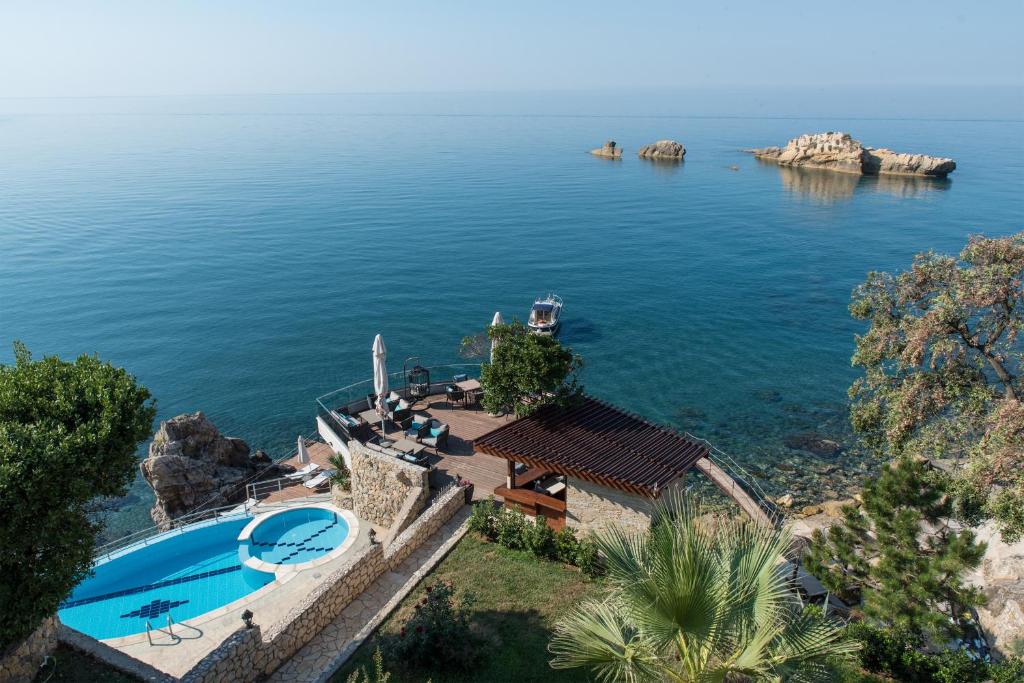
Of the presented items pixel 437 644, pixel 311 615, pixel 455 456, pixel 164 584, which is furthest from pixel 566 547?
pixel 164 584

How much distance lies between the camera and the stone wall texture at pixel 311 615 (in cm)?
1224

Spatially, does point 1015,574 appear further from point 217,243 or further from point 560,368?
point 217,243

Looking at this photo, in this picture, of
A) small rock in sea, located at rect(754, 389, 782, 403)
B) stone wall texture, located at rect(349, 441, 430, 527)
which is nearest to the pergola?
stone wall texture, located at rect(349, 441, 430, 527)

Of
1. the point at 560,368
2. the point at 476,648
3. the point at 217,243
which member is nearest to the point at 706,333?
the point at 560,368

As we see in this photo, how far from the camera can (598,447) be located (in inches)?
671

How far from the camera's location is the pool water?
19.3m

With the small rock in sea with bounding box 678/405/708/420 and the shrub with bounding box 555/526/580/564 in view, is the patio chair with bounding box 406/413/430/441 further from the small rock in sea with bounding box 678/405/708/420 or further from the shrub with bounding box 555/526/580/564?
the small rock in sea with bounding box 678/405/708/420

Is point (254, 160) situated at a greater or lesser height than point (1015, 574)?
greater

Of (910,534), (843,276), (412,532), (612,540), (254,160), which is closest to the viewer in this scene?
(612,540)

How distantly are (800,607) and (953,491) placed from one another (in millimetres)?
8075

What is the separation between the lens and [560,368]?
62.7 feet

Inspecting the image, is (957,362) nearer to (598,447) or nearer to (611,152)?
(598,447)

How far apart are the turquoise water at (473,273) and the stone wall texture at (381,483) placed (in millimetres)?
12526

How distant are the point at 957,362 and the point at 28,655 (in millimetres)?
22019
